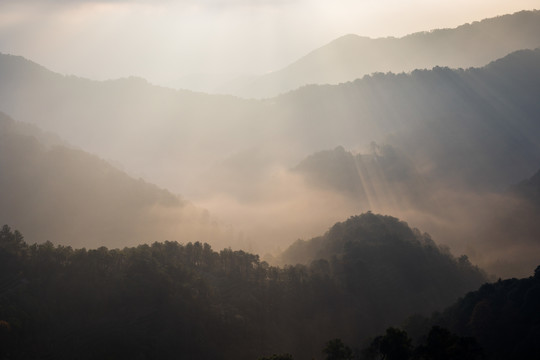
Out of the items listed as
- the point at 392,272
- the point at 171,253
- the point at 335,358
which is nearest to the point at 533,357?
the point at 335,358

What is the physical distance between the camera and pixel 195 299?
105 m

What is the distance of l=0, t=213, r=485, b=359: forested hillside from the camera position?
9012cm

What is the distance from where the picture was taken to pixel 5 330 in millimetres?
83562

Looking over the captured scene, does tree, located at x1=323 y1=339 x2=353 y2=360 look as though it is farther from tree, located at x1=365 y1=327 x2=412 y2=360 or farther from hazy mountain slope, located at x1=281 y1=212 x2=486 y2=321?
hazy mountain slope, located at x1=281 y1=212 x2=486 y2=321

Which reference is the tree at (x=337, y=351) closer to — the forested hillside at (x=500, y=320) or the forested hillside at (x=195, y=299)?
the forested hillside at (x=500, y=320)

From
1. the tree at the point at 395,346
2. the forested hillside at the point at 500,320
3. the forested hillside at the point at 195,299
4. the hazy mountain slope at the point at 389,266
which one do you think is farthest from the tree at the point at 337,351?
the hazy mountain slope at the point at 389,266

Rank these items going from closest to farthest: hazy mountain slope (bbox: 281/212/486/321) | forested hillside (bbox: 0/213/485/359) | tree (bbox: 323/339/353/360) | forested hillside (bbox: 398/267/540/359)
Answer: tree (bbox: 323/339/353/360) < forested hillside (bbox: 0/213/485/359) < forested hillside (bbox: 398/267/540/359) < hazy mountain slope (bbox: 281/212/486/321)

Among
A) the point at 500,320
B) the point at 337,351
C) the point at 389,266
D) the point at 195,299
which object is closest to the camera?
the point at 337,351

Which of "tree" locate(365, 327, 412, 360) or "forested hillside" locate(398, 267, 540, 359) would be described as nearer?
"tree" locate(365, 327, 412, 360)

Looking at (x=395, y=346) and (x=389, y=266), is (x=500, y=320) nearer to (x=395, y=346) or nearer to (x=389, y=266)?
(x=395, y=346)

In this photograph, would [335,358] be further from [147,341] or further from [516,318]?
[516,318]

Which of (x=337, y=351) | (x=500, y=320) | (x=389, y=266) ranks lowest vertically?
(x=337, y=351)

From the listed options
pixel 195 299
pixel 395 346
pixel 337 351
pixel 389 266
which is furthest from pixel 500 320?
pixel 195 299

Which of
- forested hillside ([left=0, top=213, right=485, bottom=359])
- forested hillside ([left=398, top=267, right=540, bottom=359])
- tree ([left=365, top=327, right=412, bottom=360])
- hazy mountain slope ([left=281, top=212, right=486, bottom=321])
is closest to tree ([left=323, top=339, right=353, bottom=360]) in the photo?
tree ([left=365, top=327, right=412, bottom=360])
